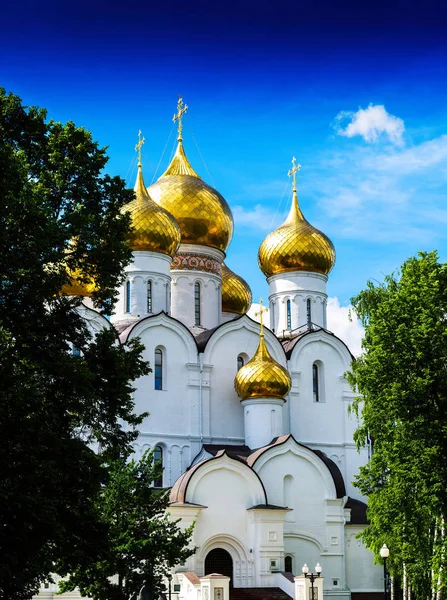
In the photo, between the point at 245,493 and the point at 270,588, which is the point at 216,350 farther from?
the point at 270,588

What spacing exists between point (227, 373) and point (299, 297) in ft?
18.6

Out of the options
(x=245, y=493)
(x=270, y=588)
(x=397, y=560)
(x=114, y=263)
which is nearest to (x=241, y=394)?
(x=245, y=493)

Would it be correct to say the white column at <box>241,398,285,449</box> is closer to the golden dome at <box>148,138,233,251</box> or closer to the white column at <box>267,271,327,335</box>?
the white column at <box>267,271,327,335</box>

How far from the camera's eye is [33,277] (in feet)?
50.0

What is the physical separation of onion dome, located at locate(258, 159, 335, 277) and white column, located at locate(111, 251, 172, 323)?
5.54m

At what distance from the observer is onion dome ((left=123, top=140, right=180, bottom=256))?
32656mm

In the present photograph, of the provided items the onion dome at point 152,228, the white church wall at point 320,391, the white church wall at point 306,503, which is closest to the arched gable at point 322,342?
the white church wall at point 320,391

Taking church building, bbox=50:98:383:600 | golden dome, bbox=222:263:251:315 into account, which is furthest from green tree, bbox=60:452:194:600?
golden dome, bbox=222:263:251:315

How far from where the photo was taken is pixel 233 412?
3198 centimetres

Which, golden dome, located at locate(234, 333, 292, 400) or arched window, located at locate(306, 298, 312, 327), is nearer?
golden dome, located at locate(234, 333, 292, 400)

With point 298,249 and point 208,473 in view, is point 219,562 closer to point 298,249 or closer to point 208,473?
point 208,473

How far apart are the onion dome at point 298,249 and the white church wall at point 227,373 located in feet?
14.0

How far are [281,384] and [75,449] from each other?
16546mm

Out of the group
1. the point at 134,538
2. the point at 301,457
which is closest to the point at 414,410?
the point at 134,538
